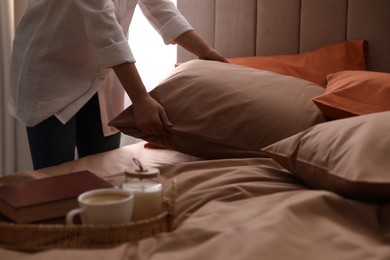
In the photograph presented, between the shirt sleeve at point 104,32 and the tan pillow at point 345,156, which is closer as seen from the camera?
the tan pillow at point 345,156

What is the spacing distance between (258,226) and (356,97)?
685 millimetres

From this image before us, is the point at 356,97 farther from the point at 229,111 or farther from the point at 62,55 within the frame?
the point at 62,55

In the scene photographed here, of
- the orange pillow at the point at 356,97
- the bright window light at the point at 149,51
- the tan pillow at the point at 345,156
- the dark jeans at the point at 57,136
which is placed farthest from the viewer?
the bright window light at the point at 149,51

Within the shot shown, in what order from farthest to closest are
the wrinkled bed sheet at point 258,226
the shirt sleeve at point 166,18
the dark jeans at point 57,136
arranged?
the shirt sleeve at point 166,18
the dark jeans at point 57,136
the wrinkled bed sheet at point 258,226

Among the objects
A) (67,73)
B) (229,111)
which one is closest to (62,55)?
(67,73)

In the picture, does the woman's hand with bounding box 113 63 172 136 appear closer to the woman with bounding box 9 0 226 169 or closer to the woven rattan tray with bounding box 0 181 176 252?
the woman with bounding box 9 0 226 169

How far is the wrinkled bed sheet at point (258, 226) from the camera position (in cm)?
68

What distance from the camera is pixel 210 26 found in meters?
2.02

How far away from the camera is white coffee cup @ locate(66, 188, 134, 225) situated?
71 cm

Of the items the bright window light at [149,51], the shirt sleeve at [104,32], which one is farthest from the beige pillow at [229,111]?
the bright window light at [149,51]

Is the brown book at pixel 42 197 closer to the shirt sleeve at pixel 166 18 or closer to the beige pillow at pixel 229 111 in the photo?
the beige pillow at pixel 229 111

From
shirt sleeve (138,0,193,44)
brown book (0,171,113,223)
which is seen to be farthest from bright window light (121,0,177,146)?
brown book (0,171,113,223)

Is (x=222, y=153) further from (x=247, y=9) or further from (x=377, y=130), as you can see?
(x=247, y=9)

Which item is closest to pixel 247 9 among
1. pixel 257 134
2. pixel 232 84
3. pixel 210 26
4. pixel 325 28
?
pixel 210 26
